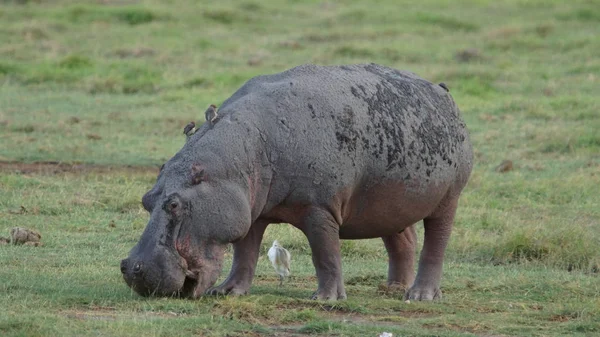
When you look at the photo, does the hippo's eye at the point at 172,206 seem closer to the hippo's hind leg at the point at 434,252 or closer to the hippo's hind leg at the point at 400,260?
the hippo's hind leg at the point at 434,252

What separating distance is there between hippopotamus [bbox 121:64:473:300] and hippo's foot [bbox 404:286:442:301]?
0.04 feet

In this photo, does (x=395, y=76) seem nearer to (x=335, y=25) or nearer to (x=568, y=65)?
(x=568, y=65)

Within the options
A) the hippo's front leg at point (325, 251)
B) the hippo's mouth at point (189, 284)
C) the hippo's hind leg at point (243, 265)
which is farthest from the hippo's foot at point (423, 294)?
the hippo's mouth at point (189, 284)

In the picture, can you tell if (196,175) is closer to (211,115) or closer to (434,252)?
(211,115)

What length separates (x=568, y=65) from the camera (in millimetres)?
21188

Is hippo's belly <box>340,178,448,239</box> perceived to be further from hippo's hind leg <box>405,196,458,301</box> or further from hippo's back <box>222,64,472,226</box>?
hippo's hind leg <box>405,196,458,301</box>

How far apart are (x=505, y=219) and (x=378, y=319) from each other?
4563 millimetres

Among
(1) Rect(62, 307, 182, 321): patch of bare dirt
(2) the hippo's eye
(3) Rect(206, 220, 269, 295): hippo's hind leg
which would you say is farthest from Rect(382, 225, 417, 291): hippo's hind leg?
(1) Rect(62, 307, 182, 321): patch of bare dirt

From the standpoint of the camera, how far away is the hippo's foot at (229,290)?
7527mm

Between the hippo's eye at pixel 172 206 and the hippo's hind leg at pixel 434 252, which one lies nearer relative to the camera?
the hippo's eye at pixel 172 206

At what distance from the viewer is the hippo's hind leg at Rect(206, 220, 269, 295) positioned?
7.56 m

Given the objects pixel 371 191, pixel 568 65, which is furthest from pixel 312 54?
pixel 371 191

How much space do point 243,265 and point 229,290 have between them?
0.19m

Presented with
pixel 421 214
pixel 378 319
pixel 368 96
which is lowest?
pixel 378 319
